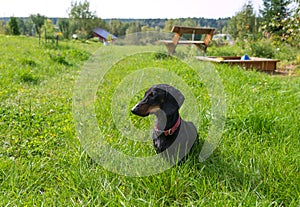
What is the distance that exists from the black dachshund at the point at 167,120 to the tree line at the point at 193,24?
5.11 metres

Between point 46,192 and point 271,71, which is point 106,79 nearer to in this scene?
point 46,192

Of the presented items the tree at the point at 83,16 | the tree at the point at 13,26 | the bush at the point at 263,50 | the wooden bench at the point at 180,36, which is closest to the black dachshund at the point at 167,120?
the wooden bench at the point at 180,36

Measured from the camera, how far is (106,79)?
4723mm

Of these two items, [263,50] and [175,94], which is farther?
[263,50]

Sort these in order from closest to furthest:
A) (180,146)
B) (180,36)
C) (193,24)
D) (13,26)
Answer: (180,146)
(180,36)
(193,24)
(13,26)

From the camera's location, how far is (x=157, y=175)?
5.82ft

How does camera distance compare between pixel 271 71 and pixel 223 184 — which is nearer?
pixel 223 184

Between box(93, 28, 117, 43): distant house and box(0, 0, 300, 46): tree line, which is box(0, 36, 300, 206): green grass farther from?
box(93, 28, 117, 43): distant house

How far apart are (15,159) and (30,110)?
114cm

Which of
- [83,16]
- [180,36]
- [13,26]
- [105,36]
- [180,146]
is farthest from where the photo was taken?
[83,16]

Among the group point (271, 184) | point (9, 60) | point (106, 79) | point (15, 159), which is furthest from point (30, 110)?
point (9, 60)

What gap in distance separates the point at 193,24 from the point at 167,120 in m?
15.0

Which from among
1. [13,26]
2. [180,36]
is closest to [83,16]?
[13,26]

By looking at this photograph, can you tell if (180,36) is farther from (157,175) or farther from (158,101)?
(157,175)
